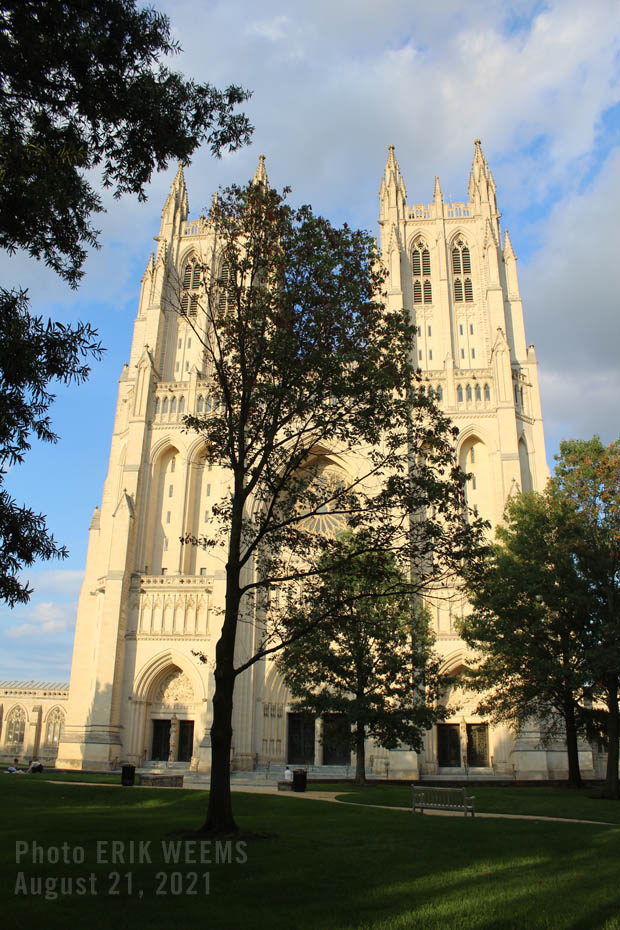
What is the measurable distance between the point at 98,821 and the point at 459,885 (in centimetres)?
719

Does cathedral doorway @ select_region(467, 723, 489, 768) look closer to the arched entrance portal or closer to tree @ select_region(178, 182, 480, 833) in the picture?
the arched entrance portal

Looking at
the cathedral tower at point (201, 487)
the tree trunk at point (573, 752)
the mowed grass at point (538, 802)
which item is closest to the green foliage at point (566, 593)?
the tree trunk at point (573, 752)

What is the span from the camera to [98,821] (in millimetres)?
12758

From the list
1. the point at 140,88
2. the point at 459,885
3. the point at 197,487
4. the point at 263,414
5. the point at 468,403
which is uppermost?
the point at 468,403

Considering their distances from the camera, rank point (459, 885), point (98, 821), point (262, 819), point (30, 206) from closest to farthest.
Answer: point (459, 885), point (30, 206), point (98, 821), point (262, 819)

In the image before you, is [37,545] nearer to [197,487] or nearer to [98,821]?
[98,821]

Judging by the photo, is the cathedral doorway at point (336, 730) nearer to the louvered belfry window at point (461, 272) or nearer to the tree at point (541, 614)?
the tree at point (541, 614)

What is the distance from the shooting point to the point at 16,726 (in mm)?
53031

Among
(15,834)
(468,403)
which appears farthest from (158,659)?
(15,834)

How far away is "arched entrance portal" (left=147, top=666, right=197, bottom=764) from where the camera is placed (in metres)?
38.3

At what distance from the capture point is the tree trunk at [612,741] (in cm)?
2275

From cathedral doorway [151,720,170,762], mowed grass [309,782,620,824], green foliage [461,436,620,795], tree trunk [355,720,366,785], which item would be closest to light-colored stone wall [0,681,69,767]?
cathedral doorway [151,720,170,762]

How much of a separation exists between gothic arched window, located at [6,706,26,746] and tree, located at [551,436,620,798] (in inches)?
1672

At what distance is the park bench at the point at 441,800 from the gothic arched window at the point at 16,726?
1726 inches
